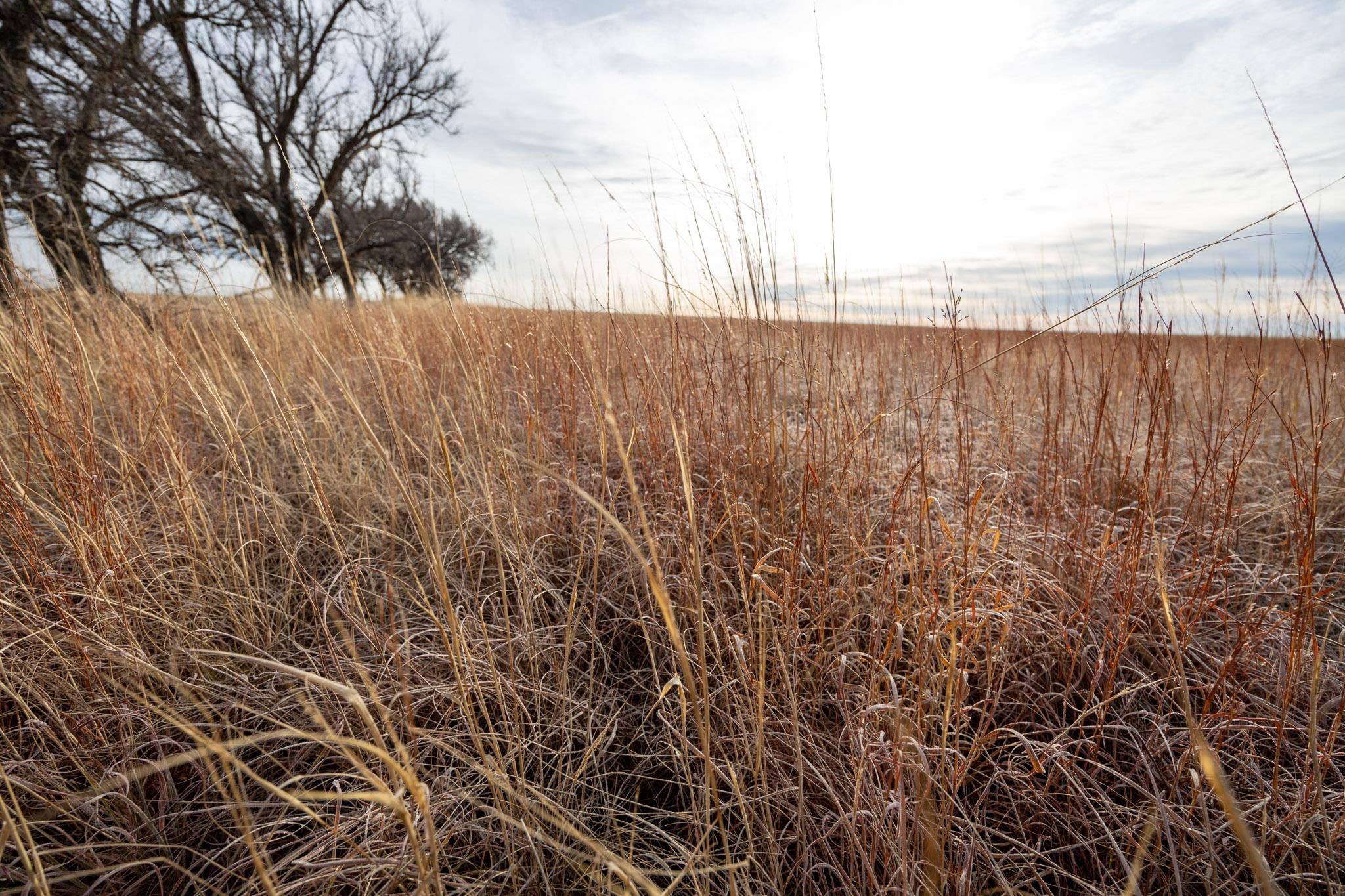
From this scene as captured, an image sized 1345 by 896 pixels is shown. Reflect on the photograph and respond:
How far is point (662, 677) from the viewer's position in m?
1.54

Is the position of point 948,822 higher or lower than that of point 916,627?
lower

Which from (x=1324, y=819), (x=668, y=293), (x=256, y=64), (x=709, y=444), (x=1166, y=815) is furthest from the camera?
(x=256, y=64)

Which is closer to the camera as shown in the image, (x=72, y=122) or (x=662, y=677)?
(x=662, y=677)

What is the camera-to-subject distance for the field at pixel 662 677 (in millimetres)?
1055

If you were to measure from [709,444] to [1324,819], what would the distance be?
1.37 m

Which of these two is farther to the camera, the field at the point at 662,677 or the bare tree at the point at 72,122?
the bare tree at the point at 72,122

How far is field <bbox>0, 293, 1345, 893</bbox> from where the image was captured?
1.05 meters

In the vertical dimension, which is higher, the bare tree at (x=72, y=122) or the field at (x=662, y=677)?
the bare tree at (x=72, y=122)

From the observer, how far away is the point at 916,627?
134 cm

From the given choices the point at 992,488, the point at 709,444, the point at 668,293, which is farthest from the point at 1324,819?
the point at 668,293

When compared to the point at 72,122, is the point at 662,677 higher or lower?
lower

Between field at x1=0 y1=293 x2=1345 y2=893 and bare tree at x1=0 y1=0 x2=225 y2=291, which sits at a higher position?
bare tree at x1=0 y1=0 x2=225 y2=291

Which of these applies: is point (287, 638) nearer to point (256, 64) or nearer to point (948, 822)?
point (948, 822)

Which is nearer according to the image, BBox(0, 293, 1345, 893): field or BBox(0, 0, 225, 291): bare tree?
BBox(0, 293, 1345, 893): field
